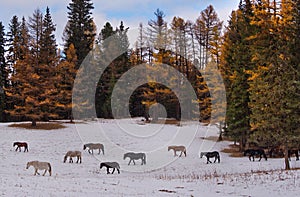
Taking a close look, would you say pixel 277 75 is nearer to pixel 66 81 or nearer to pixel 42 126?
pixel 42 126

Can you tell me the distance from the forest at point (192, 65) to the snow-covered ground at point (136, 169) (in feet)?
10.1

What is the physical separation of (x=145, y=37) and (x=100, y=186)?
139 ft

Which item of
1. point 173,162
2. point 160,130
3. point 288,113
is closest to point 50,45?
point 160,130

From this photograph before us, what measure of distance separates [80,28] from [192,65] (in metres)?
19.2

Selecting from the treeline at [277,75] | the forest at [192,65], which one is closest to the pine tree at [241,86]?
the forest at [192,65]

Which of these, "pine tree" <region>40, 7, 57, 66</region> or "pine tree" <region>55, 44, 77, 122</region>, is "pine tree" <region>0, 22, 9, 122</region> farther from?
"pine tree" <region>40, 7, 57, 66</region>

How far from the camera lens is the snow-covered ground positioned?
1467 centimetres

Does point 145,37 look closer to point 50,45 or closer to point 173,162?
point 50,45

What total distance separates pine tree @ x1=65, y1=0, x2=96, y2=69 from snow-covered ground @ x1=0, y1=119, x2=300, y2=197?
15.7 metres

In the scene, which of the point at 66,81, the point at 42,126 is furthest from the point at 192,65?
the point at 42,126

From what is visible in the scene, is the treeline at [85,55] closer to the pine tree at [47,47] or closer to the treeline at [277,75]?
the pine tree at [47,47]

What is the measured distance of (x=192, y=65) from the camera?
56.2 metres

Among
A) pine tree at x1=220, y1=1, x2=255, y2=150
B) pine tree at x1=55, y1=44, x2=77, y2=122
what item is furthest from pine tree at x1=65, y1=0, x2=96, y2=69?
pine tree at x1=220, y1=1, x2=255, y2=150

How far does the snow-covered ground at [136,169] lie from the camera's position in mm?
14672
